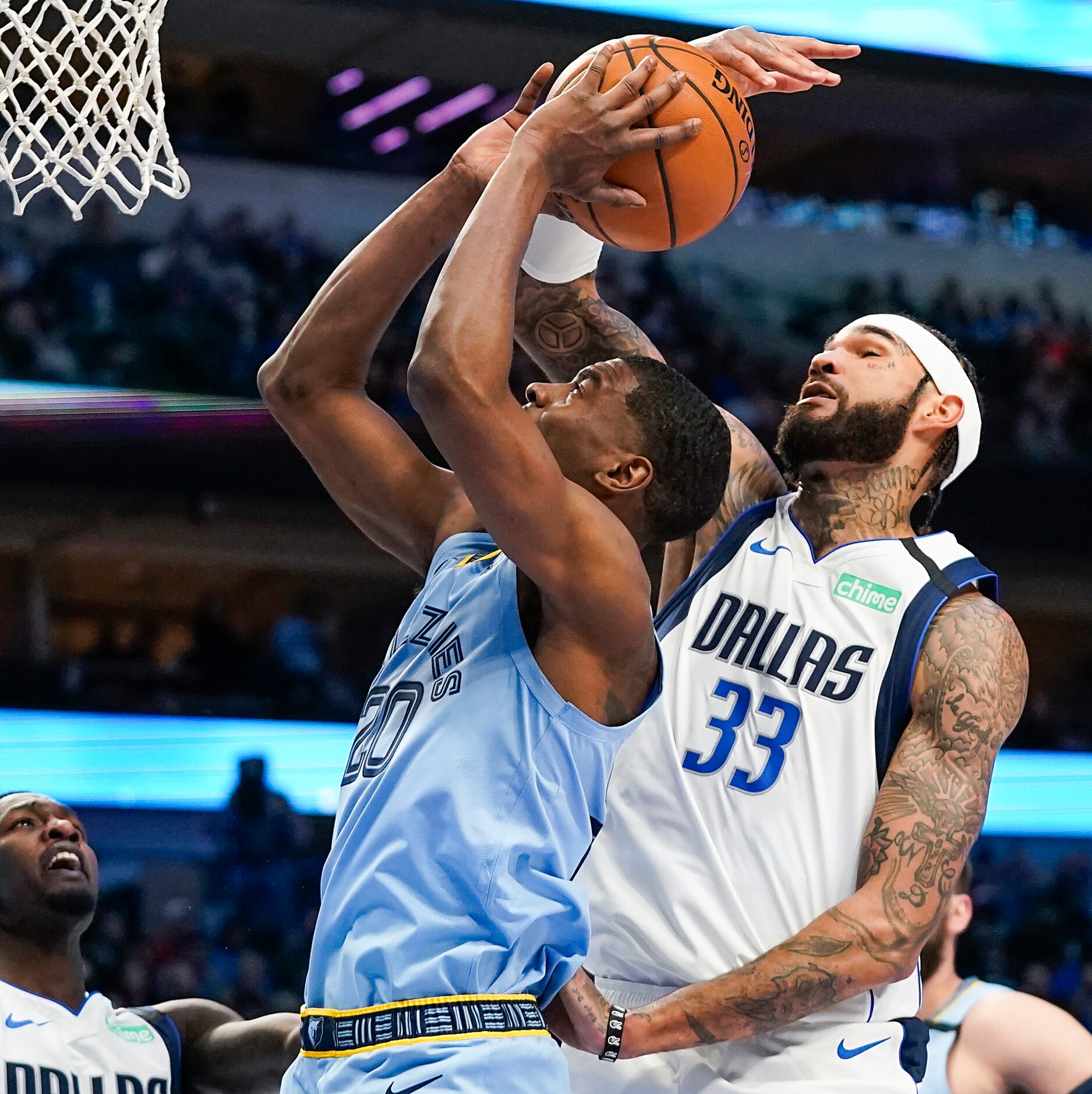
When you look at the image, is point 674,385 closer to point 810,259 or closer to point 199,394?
point 199,394

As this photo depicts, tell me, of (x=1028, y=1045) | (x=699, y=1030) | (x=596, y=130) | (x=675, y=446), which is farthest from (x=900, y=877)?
(x=1028, y=1045)

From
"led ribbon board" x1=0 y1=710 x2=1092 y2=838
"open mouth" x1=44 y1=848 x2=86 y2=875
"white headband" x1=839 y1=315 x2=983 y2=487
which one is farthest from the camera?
"led ribbon board" x1=0 y1=710 x2=1092 y2=838

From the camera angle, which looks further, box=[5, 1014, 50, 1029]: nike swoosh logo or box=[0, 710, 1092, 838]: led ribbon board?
box=[0, 710, 1092, 838]: led ribbon board

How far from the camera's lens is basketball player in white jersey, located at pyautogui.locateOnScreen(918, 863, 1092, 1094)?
4613 mm

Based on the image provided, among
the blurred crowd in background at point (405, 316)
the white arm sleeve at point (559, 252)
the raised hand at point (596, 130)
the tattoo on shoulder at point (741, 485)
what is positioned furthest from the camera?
the blurred crowd in background at point (405, 316)

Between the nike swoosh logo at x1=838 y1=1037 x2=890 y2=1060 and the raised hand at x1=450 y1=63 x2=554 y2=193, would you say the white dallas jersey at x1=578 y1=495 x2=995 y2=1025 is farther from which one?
the raised hand at x1=450 y1=63 x2=554 y2=193

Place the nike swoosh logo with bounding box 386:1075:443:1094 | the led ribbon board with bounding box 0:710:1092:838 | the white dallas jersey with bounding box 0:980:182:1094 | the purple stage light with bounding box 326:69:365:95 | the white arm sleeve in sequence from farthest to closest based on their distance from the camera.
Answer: the purple stage light with bounding box 326:69:365:95
the led ribbon board with bounding box 0:710:1092:838
the white dallas jersey with bounding box 0:980:182:1094
the white arm sleeve
the nike swoosh logo with bounding box 386:1075:443:1094

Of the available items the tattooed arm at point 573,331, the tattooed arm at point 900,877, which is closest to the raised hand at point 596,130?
the tattooed arm at point 573,331

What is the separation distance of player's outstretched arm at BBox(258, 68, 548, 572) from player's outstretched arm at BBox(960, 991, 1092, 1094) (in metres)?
2.88

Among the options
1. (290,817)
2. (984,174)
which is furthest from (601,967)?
(984,174)

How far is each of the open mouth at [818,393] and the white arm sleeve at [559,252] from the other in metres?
0.56

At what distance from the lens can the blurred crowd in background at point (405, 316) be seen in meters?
11.2

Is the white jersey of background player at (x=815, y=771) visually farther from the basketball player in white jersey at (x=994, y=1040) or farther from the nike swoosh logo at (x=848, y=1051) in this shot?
the basketball player in white jersey at (x=994, y=1040)

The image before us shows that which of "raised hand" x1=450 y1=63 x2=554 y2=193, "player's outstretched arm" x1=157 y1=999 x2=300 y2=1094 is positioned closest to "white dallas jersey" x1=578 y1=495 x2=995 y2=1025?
"raised hand" x1=450 y1=63 x2=554 y2=193
